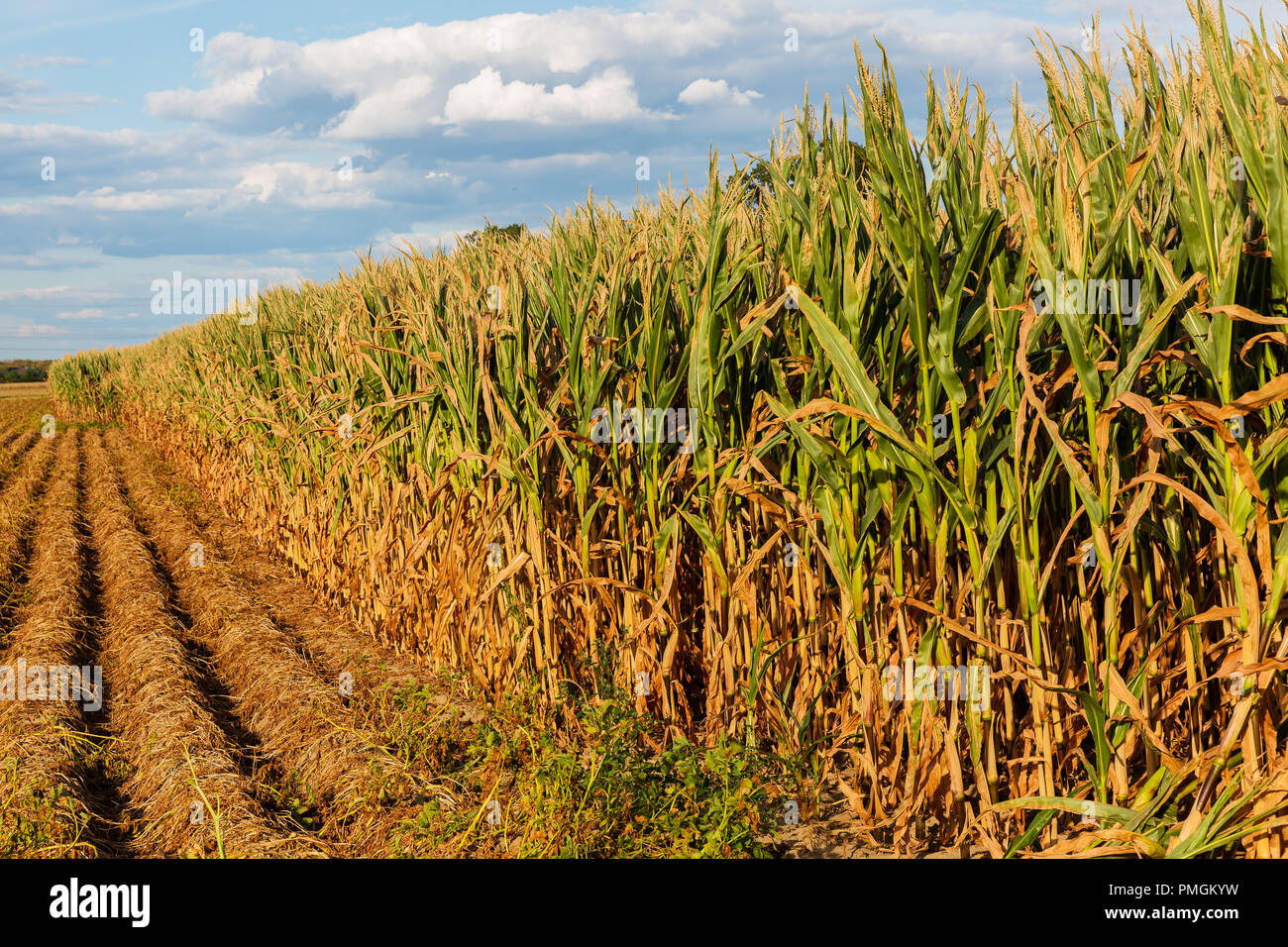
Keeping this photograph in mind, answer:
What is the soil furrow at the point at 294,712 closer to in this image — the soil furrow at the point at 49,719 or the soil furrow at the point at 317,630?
the soil furrow at the point at 317,630

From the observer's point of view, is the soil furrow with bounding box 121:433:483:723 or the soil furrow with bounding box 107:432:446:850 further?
the soil furrow with bounding box 121:433:483:723

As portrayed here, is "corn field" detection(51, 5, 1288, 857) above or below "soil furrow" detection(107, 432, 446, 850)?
→ above

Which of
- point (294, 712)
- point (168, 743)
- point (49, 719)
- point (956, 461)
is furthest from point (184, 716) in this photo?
point (956, 461)

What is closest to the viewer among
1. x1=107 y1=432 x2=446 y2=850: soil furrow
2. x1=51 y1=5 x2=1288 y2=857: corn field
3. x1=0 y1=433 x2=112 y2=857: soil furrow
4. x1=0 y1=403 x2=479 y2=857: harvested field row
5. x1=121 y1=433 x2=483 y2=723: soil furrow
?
x1=51 y1=5 x2=1288 y2=857: corn field

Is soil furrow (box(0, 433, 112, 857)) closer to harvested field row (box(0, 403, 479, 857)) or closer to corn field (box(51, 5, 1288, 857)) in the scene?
harvested field row (box(0, 403, 479, 857))

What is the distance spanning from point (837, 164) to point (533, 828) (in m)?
2.55

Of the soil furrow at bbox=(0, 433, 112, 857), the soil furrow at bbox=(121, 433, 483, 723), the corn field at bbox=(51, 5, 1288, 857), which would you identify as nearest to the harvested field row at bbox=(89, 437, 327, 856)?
the soil furrow at bbox=(0, 433, 112, 857)

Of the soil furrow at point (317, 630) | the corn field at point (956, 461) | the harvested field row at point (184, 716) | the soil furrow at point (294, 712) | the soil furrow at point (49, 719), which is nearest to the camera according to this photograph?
the corn field at point (956, 461)

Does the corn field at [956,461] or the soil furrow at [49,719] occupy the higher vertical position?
the corn field at [956,461]

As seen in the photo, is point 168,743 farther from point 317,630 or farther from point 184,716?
point 317,630

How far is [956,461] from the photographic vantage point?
8.76 ft

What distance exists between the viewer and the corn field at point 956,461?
2268 millimetres

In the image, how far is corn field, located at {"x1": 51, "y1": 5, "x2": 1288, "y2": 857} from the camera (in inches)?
89.3

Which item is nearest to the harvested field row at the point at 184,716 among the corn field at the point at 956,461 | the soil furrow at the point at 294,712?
the soil furrow at the point at 294,712
